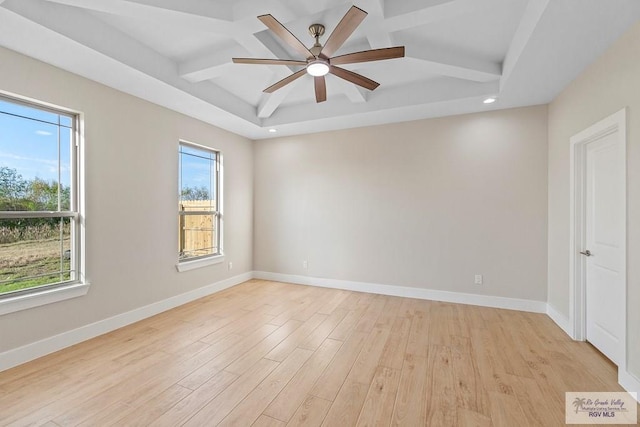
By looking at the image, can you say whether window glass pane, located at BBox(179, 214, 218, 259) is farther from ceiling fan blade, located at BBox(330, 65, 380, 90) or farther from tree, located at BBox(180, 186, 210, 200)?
ceiling fan blade, located at BBox(330, 65, 380, 90)

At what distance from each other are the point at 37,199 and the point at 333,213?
3.63 m

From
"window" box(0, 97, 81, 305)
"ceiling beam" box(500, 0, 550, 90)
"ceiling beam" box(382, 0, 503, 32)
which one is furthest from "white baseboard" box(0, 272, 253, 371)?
"ceiling beam" box(500, 0, 550, 90)

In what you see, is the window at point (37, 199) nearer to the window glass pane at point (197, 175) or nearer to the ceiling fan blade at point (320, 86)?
the window glass pane at point (197, 175)

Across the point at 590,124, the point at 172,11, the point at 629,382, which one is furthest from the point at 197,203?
the point at 629,382

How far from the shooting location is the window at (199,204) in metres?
4.12

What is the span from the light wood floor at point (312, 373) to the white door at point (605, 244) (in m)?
0.27

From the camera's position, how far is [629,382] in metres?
2.04

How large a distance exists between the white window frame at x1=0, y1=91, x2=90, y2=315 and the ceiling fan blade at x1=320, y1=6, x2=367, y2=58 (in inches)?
103

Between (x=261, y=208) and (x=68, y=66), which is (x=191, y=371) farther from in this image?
(x=261, y=208)

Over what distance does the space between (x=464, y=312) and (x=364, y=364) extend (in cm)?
192

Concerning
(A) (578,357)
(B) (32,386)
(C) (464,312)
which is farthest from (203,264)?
(A) (578,357)

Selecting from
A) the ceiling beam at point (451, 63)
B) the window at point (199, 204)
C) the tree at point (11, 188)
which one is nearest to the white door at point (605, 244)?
the ceiling beam at point (451, 63)

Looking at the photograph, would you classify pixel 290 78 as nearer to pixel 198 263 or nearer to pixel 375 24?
pixel 375 24

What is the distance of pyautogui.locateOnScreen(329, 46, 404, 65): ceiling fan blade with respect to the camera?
2117mm
